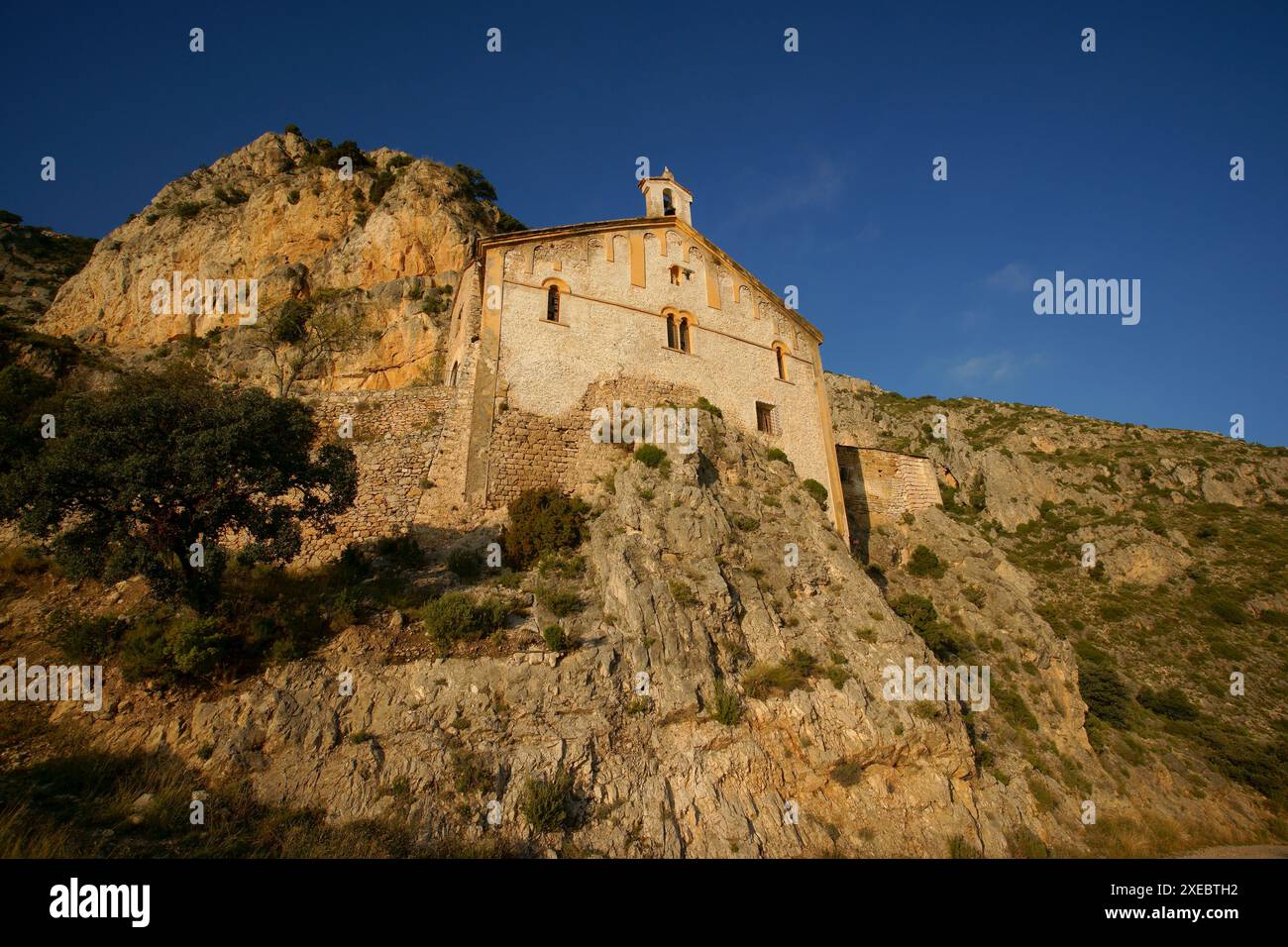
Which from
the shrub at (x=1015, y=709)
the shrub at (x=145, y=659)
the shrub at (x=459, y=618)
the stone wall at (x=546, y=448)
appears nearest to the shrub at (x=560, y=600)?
the shrub at (x=459, y=618)

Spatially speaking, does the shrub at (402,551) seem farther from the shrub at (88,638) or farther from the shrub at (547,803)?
the shrub at (547,803)

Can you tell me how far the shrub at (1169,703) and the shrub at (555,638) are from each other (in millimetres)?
30502

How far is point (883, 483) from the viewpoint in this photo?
28.7 m

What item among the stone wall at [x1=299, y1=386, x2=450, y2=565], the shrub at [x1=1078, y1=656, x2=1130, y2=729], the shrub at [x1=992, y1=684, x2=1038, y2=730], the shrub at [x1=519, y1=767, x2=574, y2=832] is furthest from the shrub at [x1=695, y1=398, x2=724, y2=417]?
the shrub at [x1=1078, y1=656, x2=1130, y2=729]

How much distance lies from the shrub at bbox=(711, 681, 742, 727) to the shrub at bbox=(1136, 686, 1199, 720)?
26997mm

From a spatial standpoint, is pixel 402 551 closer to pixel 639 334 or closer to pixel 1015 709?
pixel 639 334

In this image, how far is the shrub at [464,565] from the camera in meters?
15.5

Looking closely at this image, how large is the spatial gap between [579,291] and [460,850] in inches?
662

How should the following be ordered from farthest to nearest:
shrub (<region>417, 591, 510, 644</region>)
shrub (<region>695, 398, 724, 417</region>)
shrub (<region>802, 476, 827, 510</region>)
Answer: shrub (<region>802, 476, 827, 510</region>), shrub (<region>695, 398, 724, 417</region>), shrub (<region>417, 591, 510, 644</region>)

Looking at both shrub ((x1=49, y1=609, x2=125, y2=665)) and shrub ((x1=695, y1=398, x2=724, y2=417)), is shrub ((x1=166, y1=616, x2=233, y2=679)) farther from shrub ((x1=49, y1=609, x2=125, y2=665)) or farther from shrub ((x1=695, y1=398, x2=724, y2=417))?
shrub ((x1=695, y1=398, x2=724, y2=417))

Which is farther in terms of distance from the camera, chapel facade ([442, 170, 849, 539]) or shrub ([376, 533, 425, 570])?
chapel facade ([442, 170, 849, 539])

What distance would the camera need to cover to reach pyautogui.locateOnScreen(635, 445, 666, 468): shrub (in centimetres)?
1911

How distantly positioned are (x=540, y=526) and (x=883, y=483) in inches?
713
